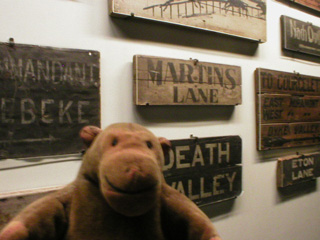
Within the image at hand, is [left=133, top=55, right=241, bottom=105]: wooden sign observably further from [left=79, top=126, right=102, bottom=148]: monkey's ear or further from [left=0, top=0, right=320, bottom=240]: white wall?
[left=79, top=126, right=102, bottom=148]: monkey's ear

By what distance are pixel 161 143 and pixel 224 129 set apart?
620mm

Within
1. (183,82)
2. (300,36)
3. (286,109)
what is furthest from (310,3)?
(183,82)

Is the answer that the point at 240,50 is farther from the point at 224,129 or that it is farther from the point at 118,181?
the point at 118,181

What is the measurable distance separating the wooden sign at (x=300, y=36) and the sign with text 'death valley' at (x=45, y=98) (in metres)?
0.94

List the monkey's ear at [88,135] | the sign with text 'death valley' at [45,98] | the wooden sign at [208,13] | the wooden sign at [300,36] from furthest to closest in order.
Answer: the wooden sign at [300,36] < the wooden sign at [208,13] < the sign with text 'death valley' at [45,98] < the monkey's ear at [88,135]

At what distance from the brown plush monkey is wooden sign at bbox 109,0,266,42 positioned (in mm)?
494

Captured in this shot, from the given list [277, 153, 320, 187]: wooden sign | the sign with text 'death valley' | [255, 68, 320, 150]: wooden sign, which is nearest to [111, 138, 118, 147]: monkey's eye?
the sign with text 'death valley'

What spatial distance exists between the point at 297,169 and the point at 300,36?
25.3 inches

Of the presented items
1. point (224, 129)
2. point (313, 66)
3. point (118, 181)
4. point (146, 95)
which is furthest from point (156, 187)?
point (313, 66)

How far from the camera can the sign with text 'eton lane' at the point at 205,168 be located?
0.97 meters

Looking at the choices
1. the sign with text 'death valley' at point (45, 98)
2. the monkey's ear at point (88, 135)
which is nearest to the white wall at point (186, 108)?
the sign with text 'death valley' at point (45, 98)

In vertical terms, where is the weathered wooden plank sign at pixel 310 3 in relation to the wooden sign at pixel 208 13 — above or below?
above

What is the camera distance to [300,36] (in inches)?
55.7

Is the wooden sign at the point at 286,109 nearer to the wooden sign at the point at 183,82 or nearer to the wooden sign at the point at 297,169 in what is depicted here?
the wooden sign at the point at 297,169
